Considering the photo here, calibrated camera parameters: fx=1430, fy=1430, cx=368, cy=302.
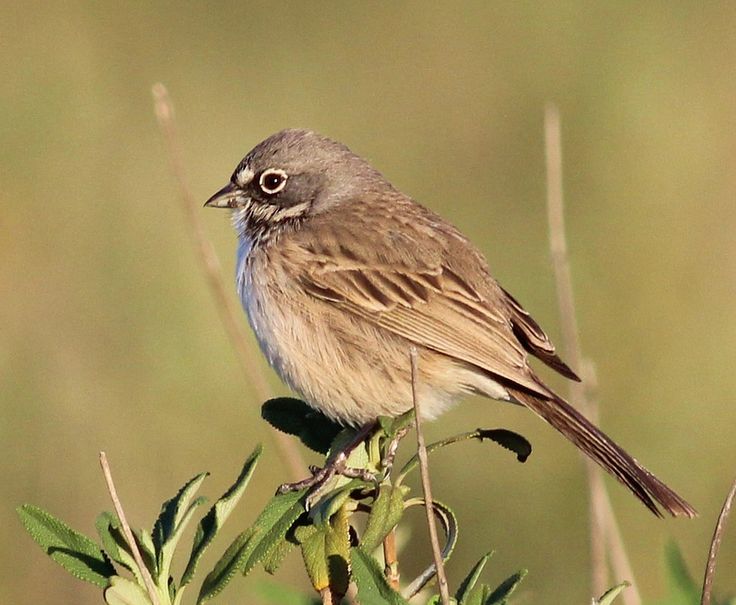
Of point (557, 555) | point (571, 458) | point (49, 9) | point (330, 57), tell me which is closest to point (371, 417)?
point (557, 555)

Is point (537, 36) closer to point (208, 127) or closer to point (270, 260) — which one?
point (208, 127)

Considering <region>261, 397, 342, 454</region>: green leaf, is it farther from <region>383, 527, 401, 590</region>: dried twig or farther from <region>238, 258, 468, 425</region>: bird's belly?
<region>383, 527, 401, 590</region>: dried twig

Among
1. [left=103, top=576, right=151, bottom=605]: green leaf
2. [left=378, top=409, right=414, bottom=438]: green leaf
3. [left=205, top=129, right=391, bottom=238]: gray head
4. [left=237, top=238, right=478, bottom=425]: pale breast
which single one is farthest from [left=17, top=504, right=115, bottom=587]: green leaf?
[left=205, top=129, right=391, bottom=238]: gray head

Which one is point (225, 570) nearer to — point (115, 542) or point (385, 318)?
point (115, 542)

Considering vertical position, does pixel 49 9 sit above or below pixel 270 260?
above

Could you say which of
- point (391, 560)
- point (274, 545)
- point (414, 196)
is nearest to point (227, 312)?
point (391, 560)

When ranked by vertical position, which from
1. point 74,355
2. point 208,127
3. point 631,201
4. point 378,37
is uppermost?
point 378,37

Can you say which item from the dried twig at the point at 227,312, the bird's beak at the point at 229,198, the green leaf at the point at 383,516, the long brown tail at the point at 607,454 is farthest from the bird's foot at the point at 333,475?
the bird's beak at the point at 229,198
